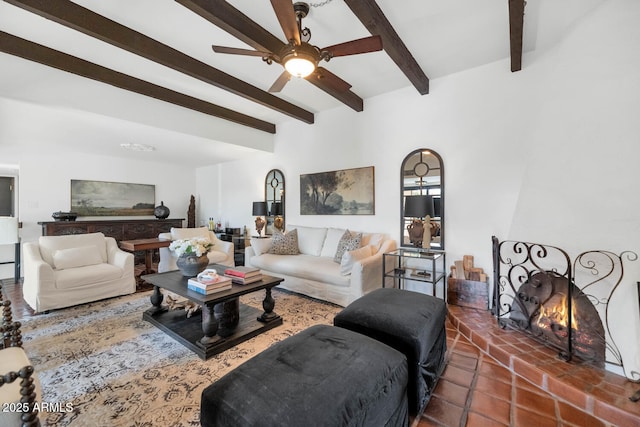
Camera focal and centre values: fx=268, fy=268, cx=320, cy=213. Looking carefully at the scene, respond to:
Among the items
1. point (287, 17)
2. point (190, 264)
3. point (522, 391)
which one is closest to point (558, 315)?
point (522, 391)

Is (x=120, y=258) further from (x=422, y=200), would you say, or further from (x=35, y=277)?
(x=422, y=200)

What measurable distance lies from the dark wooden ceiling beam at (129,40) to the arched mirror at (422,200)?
92.7 inches

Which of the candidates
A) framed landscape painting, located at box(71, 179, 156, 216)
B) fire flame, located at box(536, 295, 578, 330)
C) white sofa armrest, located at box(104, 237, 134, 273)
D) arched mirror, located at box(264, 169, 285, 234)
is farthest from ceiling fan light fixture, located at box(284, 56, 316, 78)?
framed landscape painting, located at box(71, 179, 156, 216)

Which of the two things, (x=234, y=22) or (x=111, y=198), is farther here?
(x=111, y=198)

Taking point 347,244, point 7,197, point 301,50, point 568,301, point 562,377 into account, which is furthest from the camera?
point 7,197

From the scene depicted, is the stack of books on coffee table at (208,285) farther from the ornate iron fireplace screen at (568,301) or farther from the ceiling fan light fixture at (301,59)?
the ornate iron fireplace screen at (568,301)

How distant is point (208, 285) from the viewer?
2352mm

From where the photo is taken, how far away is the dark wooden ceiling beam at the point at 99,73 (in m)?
2.48

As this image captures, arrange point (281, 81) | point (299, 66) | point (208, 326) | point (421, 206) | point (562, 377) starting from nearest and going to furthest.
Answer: point (562, 377), point (299, 66), point (208, 326), point (281, 81), point (421, 206)

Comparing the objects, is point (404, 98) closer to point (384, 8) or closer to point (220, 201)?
point (384, 8)

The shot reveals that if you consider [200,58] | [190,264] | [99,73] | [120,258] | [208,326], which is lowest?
[208,326]

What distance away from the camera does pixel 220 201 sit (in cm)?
684

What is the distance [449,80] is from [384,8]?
1.61 meters

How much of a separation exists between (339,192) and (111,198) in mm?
5365
